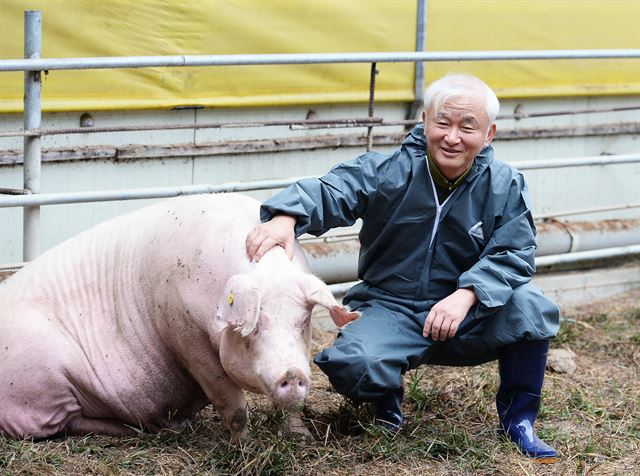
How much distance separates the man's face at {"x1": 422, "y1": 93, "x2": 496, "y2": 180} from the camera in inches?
167

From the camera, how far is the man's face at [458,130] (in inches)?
167

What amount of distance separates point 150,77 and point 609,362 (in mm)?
2631


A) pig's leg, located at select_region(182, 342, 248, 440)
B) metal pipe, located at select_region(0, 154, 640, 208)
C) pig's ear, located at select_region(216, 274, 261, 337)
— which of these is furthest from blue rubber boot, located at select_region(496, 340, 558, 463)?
metal pipe, located at select_region(0, 154, 640, 208)

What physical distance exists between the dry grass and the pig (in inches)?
5.1

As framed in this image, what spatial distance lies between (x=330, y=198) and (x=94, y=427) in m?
1.22

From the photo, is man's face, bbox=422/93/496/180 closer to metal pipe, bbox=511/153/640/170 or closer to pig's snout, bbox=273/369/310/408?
pig's snout, bbox=273/369/310/408

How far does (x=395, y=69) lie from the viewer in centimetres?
682

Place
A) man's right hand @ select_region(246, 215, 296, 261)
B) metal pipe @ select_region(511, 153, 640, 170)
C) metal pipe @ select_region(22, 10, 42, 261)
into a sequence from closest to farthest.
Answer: man's right hand @ select_region(246, 215, 296, 261), metal pipe @ select_region(22, 10, 42, 261), metal pipe @ select_region(511, 153, 640, 170)

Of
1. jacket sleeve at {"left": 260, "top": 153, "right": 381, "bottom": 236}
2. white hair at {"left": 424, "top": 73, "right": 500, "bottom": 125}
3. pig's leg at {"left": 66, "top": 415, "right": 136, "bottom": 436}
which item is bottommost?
pig's leg at {"left": 66, "top": 415, "right": 136, "bottom": 436}

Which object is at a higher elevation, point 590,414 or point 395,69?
point 395,69

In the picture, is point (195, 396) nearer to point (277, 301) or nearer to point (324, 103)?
point (277, 301)

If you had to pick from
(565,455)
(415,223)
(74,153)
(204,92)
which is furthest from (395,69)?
(565,455)

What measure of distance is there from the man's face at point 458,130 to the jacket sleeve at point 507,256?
9.2 inches

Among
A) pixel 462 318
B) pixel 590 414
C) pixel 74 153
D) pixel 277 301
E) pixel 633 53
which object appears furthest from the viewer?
pixel 633 53
